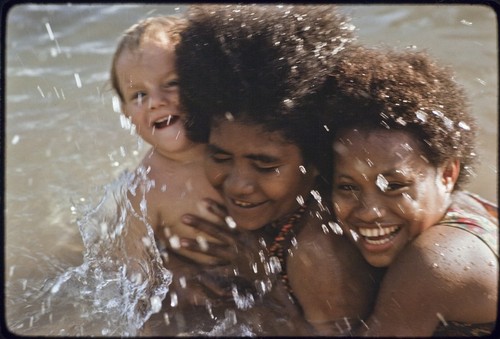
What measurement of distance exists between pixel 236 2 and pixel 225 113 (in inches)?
19.6

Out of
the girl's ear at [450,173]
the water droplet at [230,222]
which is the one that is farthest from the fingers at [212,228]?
the girl's ear at [450,173]

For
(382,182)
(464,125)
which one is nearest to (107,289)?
(382,182)

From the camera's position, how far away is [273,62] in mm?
2771

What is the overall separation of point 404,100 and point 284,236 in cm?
84

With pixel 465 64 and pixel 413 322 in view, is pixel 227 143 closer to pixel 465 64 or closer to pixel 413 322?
pixel 413 322

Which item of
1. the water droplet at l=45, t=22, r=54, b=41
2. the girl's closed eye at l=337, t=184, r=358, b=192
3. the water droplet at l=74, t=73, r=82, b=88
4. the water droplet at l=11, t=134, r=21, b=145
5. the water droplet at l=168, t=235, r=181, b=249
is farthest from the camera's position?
the water droplet at l=45, t=22, r=54, b=41

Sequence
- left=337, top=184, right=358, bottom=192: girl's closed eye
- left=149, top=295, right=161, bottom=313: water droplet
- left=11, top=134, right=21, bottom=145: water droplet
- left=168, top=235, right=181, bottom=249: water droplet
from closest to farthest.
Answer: left=337, top=184, right=358, bottom=192: girl's closed eye
left=149, top=295, right=161, bottom=313: water droplet
left=168, top=235, right=181, bottom=249: water droplet
left=11, top=134, right=21, bottom=145: water droplet

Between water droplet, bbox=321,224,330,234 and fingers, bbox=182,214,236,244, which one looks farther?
fingers, bbox=182,214,236,244

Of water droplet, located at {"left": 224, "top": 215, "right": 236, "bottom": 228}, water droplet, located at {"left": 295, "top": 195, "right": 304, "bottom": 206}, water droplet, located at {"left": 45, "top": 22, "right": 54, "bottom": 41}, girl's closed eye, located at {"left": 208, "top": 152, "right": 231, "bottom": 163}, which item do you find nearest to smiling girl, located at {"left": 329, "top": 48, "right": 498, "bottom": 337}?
water droplet, located at {"left": 295, "top": 195, "right": 304, "bottom": 206}

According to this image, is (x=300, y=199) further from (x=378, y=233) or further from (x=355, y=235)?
(x=378, y=233)

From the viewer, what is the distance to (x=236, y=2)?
9.94 feet

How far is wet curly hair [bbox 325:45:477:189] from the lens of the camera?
2646 millimetres

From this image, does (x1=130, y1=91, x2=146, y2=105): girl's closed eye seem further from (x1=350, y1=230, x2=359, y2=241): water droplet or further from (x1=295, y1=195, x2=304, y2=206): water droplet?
(x1=350, y1=230, x2=359, y2=241): water droplet

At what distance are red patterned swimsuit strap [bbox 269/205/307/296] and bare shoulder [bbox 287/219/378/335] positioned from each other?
0.11 metres
